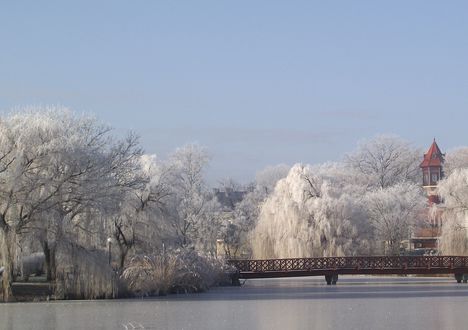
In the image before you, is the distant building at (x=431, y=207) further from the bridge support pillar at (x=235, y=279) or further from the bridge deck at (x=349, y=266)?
the bridge support pillar at (x=235, y=279)

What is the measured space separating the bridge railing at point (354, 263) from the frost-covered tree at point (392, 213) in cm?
1018

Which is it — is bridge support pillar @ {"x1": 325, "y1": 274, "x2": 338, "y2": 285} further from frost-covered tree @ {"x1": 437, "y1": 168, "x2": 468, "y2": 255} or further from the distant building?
the distant building

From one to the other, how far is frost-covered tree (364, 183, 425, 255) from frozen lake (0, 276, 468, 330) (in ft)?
71.4

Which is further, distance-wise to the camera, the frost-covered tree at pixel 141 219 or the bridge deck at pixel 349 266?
the bridge deck at pixel 349 266

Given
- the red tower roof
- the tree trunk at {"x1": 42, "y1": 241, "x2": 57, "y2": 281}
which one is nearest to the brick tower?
the red tower roof

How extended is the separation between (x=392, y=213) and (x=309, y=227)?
9.44 meters

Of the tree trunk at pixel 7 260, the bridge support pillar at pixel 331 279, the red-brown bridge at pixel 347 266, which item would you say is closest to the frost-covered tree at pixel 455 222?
the red-brown bridge at pixel 347 266

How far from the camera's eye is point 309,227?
2130 inches

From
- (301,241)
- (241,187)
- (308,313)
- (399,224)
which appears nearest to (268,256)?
(301,241)

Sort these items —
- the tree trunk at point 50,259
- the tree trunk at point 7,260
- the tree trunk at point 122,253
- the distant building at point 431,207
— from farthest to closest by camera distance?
the distant building at point 431,207 < the tree trunk at point 122,253 < the tree trunk at point 50,259 < the tree trunk at point 7,260

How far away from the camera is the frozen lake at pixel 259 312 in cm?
→ 2411

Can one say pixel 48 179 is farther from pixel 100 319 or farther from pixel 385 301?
pixel 385 301

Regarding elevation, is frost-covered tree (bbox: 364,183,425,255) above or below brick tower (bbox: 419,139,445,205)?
below

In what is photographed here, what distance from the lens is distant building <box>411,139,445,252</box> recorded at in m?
59.7
